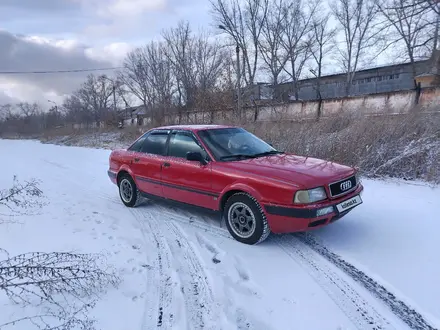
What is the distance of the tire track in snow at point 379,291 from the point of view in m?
2.65

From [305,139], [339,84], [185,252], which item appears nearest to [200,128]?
[185,252]

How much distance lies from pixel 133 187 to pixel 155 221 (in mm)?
1170

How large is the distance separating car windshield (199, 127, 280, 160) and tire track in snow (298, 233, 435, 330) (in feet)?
5.18

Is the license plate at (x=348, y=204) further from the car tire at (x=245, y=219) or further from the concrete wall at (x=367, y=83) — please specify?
the concrete wall at (x=367, y=83)

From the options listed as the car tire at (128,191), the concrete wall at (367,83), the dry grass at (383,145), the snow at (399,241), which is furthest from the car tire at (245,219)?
the concrete wall at (367,83)

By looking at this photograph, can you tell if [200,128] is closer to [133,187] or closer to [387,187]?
[133,187]

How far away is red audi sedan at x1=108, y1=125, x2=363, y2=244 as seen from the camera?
388 cm

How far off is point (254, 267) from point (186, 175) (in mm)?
1912

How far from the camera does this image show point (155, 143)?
5.93 metres

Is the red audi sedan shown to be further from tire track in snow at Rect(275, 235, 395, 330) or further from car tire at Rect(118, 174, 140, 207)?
tire track in snow at Rect(275, 235, 395, 330)

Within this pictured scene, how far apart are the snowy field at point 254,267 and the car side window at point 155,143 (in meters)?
1.12

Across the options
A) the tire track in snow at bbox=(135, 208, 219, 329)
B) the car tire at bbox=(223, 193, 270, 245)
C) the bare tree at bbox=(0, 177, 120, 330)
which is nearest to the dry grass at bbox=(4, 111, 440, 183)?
the car tire at bbox=(223, 193, 270, 245)

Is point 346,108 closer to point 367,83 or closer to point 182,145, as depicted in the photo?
point 182,145

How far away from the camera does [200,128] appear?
541cm
